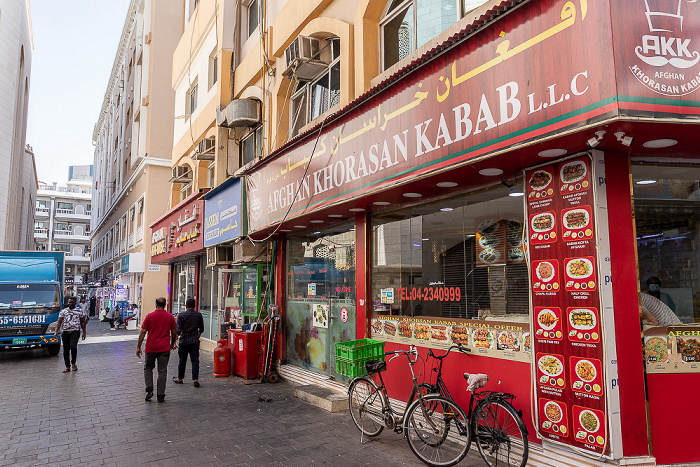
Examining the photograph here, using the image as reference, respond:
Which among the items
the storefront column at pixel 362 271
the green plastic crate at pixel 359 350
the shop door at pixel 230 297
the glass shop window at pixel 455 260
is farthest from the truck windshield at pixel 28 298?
the green plastic crate at pixel 359 350

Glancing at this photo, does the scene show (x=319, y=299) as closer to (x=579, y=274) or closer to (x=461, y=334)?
(x=461, y=334)

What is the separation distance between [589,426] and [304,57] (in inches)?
329

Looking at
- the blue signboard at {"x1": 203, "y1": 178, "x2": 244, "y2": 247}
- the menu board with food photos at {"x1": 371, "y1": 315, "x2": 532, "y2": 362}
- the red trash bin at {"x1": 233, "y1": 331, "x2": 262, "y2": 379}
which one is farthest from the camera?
the blue signboard at {"x1": 203, "y1": 178, "x2": 244, "y2": 247}

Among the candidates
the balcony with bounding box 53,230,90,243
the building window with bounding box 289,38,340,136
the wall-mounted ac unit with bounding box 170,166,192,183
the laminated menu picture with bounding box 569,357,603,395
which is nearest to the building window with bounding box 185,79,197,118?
the wall-mounted ac unit with bounding box 170,166,192,183

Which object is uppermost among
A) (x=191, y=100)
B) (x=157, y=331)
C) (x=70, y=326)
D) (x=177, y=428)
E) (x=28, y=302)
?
(x=191, y=100)

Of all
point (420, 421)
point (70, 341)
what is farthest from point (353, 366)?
point (70, 341)

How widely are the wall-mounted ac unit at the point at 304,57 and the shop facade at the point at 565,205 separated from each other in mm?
3637

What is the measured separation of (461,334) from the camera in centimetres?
619

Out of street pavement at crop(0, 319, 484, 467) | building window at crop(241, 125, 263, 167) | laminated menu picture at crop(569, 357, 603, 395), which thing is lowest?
street pavement at crop(0, 319, 484, 467)

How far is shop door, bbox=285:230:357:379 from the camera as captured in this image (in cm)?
898

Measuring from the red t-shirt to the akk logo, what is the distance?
326 inches

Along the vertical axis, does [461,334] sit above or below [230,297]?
below

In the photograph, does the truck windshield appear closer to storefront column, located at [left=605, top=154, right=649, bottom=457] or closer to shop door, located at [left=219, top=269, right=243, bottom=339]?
shop door, located at [left=219, top=269, right=243, bottom=339]

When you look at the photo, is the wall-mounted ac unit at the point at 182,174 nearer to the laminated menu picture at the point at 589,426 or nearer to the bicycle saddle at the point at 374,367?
the bicycle saddle at the point at 374,367
